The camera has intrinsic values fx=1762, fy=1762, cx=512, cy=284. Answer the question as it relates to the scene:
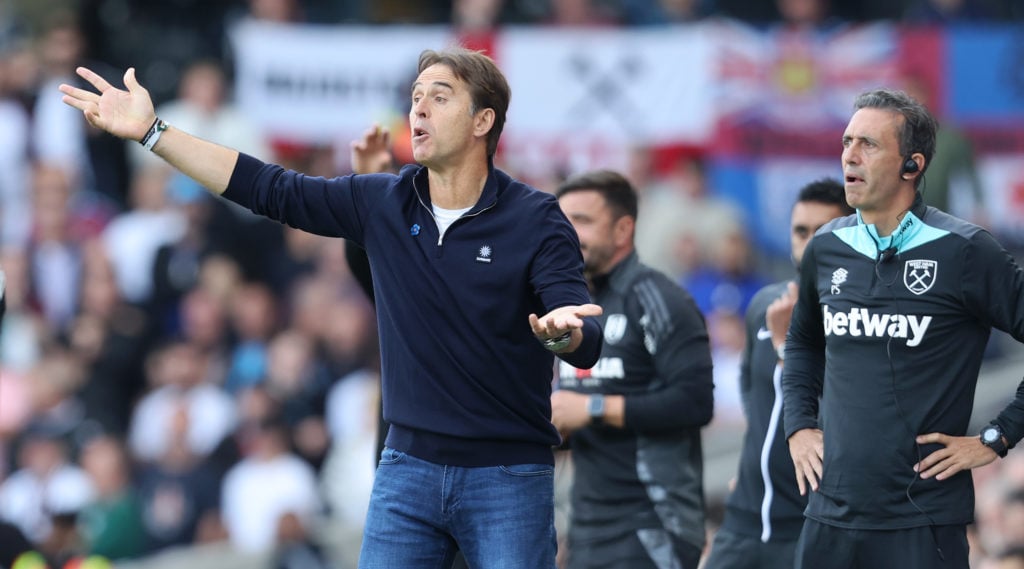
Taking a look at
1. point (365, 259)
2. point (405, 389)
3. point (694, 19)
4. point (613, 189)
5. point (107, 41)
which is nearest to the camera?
point (405, 389)

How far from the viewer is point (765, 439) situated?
6.93 metres

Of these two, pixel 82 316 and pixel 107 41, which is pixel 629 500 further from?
pixel 107 41

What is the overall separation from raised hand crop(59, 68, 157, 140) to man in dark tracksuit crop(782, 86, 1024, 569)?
2.23 meters

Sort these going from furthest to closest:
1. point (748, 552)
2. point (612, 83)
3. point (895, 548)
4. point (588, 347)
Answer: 1. point (612, 83)
2. point (748, 552)
3. point (895, 548)
4. point (588, 347)

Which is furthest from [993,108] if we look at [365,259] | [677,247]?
[365,259]

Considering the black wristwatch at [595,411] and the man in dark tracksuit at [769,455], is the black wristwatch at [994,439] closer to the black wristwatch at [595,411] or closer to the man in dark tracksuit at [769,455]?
the man in dark tracksuit at [769,455]

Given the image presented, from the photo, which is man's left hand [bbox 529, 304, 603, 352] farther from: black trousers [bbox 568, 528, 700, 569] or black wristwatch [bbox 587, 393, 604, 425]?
black trousers [bbox 568, 528, 700, 569]

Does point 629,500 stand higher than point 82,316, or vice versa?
point 82,316

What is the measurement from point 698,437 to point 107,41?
431 inches

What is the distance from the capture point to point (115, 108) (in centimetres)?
546

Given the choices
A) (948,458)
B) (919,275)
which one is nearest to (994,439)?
(948,458)

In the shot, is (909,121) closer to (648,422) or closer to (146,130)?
(648,422)

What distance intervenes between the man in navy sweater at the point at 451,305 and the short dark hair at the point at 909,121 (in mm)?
1103

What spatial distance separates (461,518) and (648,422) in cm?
169
